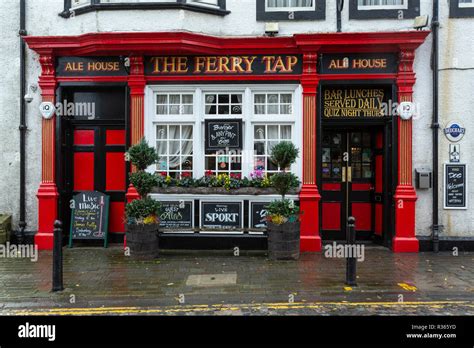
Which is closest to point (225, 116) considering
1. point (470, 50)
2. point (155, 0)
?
point (155, 0)

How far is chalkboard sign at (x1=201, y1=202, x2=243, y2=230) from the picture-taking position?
951cm

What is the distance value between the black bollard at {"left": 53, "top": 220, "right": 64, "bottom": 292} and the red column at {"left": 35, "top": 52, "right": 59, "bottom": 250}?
11.1 ft

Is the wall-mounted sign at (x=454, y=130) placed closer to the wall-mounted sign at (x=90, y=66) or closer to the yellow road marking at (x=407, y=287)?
the yellow road marking at (x=407, y=287)

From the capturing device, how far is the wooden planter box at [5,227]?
9.53 m

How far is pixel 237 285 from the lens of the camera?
686 cm

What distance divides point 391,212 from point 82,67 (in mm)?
7733

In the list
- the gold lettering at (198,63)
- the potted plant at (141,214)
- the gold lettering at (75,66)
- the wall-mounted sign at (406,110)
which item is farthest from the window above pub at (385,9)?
the gold lettering at (75,66)

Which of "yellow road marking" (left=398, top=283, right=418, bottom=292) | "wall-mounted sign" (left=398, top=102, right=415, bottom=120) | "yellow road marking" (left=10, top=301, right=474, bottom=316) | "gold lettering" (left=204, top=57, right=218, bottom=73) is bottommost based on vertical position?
"yellow road marking" (left=10, top=301, right=474, bottom=316)

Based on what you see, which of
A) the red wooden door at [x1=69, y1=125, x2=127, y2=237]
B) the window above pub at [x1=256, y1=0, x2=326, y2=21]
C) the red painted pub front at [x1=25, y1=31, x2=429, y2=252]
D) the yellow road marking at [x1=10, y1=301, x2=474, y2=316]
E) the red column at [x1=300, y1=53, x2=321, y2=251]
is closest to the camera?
the yellow road marking at [x1=10, y1=301, x2=474, y2=316]

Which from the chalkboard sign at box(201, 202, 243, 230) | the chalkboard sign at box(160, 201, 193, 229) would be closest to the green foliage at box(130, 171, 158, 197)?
the chalkboard sign at box(160, 201, 193, 229)

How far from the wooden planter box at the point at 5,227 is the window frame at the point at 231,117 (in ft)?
11.4

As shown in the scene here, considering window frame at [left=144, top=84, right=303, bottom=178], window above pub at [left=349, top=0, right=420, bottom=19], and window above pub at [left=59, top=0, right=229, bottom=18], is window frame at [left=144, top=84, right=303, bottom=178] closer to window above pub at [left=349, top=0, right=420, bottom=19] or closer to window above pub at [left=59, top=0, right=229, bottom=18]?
window above pub at [left=59, top=0, right=229, bottom=18]

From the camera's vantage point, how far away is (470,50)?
9.50m

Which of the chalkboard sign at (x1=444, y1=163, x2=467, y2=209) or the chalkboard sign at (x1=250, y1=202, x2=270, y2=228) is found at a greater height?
the chalkboard sign at (x1=444, y1=163, x2=467, y2=209)
